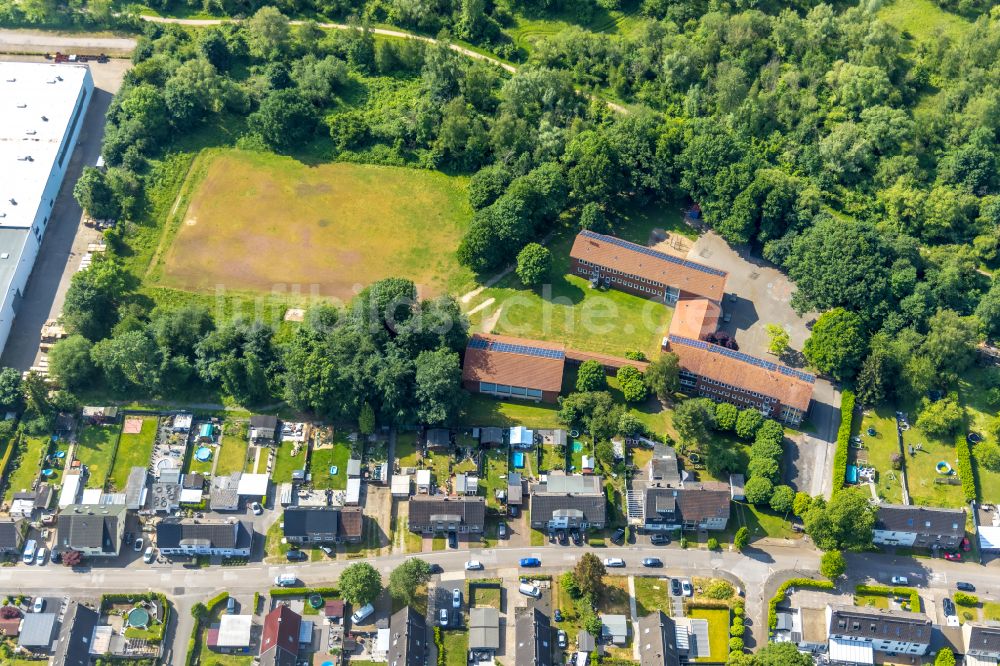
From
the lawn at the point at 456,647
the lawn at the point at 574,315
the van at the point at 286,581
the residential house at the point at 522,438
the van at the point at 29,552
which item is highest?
the lawn at the point at 574,315

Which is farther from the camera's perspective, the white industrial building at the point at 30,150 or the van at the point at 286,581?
the white industrial building at the point at 30,150

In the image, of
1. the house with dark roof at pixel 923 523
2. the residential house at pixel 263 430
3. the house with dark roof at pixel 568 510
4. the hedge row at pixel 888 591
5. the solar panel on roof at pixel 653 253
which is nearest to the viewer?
the hedge row at pixel 888 591

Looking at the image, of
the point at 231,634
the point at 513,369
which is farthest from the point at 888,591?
the point at 231,634

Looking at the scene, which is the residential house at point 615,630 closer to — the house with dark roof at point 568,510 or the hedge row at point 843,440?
the house with dark roof at point 568,510

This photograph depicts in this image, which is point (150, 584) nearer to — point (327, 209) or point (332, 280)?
point (332, 280)

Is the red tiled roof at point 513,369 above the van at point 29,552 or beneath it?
above

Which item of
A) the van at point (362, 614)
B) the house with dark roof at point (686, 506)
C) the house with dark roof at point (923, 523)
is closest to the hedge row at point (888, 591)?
the house with dark roof at point (923, 523)
